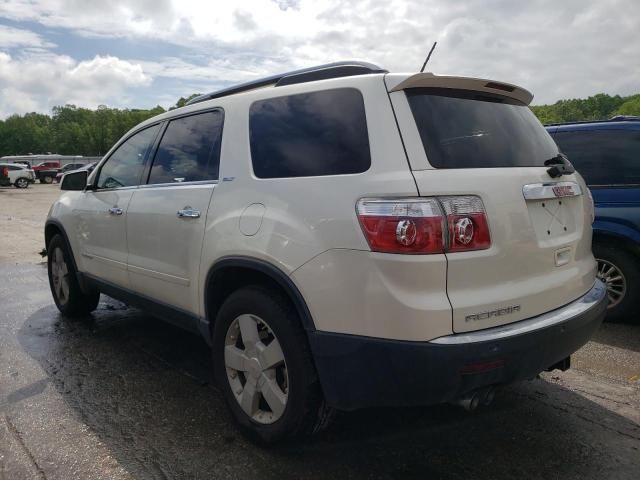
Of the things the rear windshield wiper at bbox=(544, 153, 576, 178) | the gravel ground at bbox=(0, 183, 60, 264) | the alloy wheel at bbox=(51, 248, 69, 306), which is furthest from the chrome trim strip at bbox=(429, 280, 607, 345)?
the gravel ground at bbox=(0, 183, 60, 264)

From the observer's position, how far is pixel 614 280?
471 centimetres

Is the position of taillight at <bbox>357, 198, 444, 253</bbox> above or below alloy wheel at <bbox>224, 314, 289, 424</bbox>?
above

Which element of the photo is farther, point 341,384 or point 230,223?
point 230,223

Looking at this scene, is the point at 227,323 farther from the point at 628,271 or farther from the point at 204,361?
the point at 628,271

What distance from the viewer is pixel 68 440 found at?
9.44 ft

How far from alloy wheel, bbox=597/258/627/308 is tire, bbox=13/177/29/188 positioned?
39608 mm

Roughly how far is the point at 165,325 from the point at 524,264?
3620 millimetres

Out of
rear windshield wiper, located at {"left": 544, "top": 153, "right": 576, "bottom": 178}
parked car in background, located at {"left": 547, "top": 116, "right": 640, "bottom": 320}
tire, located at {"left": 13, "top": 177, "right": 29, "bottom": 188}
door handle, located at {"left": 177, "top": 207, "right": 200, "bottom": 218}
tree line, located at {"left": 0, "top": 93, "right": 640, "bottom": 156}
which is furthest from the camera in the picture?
tree line, located at {"left": 0, "top": 93, "right": 640, "bottom": 156}

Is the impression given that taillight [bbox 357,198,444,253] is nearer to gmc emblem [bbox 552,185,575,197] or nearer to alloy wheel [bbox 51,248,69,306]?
gmc emblem [bbox 552,185,575,197]

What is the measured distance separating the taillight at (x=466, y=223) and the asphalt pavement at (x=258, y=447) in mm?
668

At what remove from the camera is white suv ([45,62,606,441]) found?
2150 millimetres

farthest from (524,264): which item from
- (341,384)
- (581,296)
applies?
(341,384)

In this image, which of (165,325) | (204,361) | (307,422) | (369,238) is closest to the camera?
(369,238)

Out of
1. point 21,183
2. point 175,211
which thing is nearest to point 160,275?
point 175,211
